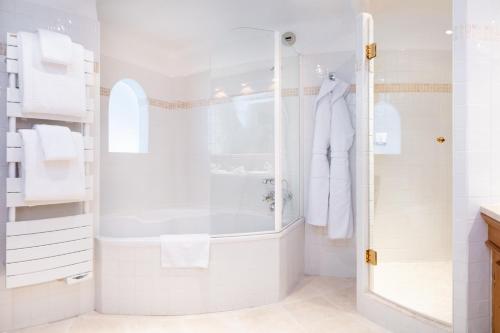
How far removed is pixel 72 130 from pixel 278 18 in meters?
2.07

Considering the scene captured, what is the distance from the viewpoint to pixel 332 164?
303 centimetres

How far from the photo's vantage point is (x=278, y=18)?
10.5ft

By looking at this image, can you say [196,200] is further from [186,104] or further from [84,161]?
[84,161]

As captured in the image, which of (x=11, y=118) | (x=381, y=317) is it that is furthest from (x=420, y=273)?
(x=11, y=118)

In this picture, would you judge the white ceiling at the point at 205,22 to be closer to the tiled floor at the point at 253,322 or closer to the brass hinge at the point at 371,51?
the brass hinge at the point at 371,51

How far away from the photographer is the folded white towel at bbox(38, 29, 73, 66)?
6.77 feet

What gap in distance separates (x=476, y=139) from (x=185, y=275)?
1937mm

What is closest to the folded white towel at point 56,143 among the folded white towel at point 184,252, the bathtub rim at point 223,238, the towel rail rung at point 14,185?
the towel rail rung at point 14,185

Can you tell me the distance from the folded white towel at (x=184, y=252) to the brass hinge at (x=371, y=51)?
1.70 m

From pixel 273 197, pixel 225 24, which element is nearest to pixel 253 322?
pixel 273 197

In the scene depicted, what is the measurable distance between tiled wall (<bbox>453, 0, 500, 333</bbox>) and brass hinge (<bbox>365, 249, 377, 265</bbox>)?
0.64 meters

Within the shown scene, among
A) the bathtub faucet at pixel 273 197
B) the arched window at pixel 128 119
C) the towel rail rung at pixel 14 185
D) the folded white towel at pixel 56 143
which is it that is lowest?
the bathtub faucet at pixel 273 197

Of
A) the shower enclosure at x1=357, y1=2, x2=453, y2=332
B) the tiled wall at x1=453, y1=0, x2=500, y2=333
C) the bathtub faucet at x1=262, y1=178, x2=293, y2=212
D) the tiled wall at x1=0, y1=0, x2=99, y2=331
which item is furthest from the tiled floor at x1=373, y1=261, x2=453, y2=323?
the tiled wall at x1=0, y1=0, x2=99, y2=331

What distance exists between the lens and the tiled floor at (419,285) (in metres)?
→ 1.96
